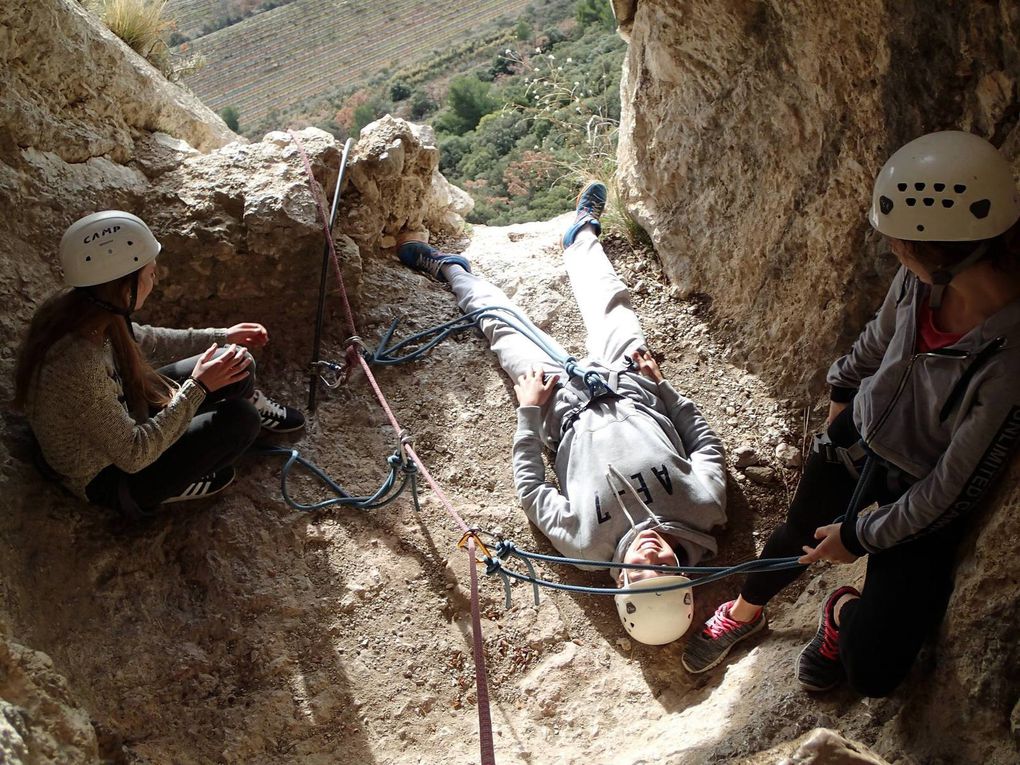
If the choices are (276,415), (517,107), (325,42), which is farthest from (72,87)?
(325,42)

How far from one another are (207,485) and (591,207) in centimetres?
243

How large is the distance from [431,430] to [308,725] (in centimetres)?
133

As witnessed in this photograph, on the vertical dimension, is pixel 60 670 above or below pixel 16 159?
below

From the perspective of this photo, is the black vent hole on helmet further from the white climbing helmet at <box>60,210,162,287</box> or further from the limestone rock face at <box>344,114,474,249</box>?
the limestone rock face at <box>344,114,474,249</box>

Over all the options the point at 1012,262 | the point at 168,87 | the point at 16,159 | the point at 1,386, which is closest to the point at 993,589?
the point at 1012,262

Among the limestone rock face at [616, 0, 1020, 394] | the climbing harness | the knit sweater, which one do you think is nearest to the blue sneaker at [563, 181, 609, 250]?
the limestone rock face at [616, 0, 1020, 394]

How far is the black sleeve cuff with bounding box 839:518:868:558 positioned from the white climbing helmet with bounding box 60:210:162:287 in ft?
6.96

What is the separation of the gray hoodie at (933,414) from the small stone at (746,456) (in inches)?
39.6

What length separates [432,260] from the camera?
13.3ft

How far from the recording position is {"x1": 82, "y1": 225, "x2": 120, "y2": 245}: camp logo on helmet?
2295mm

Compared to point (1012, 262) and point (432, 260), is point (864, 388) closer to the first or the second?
point (1012, 262)

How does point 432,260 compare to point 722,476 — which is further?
point 432,260

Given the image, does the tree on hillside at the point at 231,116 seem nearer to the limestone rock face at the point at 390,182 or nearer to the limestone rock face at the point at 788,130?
the limestone rock face at the point at 390,182

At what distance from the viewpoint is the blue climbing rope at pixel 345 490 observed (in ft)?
9.87
